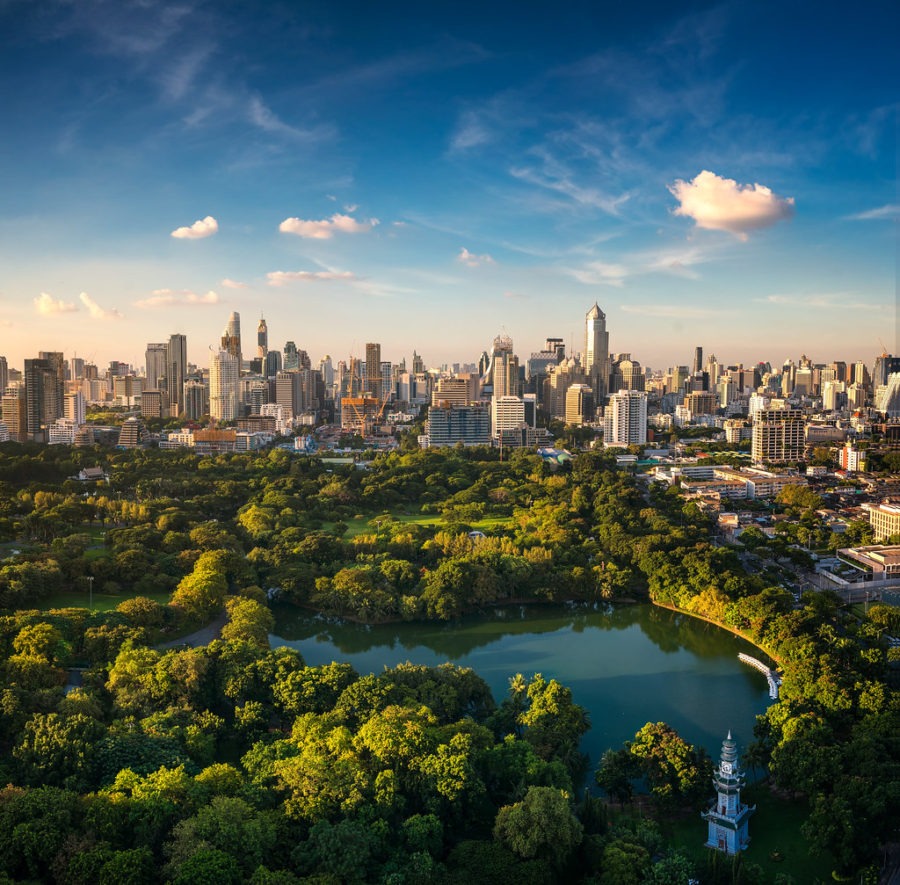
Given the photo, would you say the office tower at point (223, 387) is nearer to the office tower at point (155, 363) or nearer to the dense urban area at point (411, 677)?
the office tower at point (155, 363)

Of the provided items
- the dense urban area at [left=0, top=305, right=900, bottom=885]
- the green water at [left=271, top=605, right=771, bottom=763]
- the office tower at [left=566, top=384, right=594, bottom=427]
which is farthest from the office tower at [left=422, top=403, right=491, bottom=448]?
the green water at [left=271, top=605, right=771, bottom=763]

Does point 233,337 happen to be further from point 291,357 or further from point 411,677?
point 411,677

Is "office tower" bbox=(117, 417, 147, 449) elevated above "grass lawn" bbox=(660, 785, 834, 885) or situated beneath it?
elevated above

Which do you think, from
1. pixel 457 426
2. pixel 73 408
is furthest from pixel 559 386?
pixel 73 408

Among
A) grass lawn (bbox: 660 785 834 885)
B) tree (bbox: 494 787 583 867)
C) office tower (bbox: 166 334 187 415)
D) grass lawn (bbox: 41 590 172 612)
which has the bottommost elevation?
grass lawn (bbox: 660 785 834 885)

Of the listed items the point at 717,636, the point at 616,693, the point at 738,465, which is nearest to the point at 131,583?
the point at 616,693

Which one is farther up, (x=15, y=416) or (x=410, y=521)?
(x=15, y=416)

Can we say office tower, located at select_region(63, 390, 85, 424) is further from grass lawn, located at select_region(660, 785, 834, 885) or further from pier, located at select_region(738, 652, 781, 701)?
grass lawn, located at select_region(660, 785, 834, 885)
